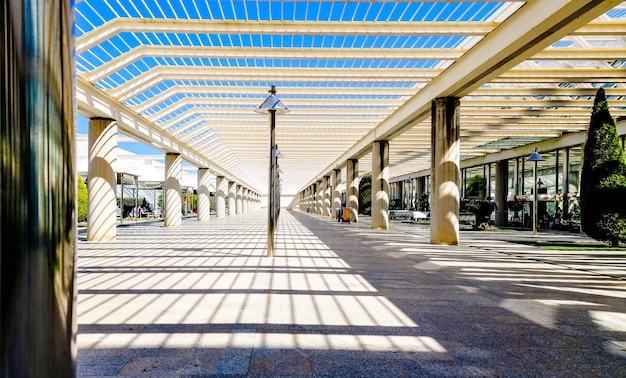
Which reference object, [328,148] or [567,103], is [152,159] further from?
[567,103]

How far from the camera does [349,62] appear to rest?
12195 mm

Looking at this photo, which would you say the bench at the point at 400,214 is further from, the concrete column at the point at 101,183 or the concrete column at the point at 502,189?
the concrete column at the point at 101,183

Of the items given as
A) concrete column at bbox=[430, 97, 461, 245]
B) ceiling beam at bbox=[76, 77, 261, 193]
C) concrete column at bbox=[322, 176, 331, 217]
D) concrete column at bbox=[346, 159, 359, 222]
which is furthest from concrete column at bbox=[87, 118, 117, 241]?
concrete column at bbox=[322, 176, 331, 217]

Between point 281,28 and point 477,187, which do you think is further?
point 477,187

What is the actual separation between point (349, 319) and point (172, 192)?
1907 centimetres

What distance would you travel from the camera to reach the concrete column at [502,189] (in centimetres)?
2678

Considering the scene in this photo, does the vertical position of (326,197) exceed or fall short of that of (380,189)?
it falls short

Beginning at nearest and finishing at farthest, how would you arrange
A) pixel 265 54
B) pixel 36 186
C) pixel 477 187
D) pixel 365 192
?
pixel 36 186 < pixel 265 54 < pixel 477 187 < pixel 365 192

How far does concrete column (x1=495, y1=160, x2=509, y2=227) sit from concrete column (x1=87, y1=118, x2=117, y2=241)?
22174 mm

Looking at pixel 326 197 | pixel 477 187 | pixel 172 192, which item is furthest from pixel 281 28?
pixel 326 197

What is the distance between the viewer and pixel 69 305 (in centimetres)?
111

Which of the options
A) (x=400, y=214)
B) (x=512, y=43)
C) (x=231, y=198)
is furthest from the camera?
(x=231, y=198)

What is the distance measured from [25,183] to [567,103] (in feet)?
54.3

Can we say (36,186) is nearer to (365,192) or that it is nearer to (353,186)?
(353,186)
